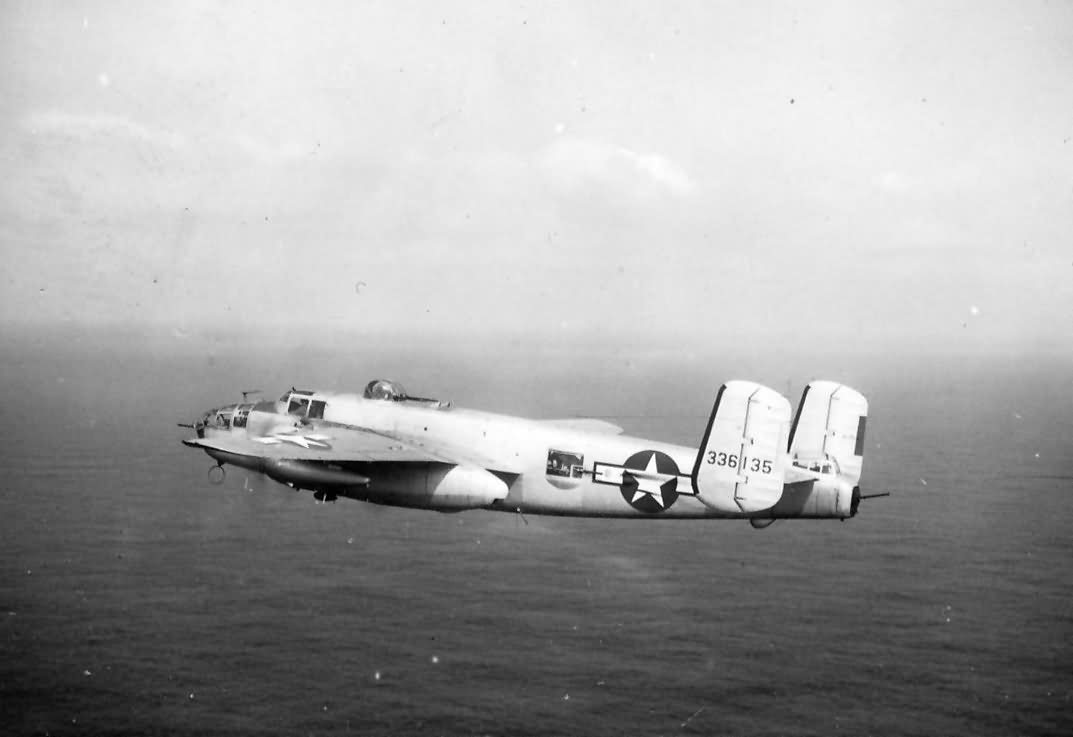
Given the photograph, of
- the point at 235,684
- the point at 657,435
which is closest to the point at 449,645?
the point at 235,684

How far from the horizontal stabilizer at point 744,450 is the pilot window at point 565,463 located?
5.94 metres

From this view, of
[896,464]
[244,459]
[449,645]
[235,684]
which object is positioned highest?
[896,464]

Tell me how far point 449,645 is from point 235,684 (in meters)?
20.1

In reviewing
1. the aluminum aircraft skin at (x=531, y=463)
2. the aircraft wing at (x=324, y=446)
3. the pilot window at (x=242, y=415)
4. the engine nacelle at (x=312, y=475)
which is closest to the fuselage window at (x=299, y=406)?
the aircraft wing at (x=324, y=446)

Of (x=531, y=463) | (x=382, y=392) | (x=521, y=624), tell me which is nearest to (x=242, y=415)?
(x=382, y=392)

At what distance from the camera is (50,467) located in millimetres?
148625

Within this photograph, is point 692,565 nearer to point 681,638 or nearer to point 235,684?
point 681,638

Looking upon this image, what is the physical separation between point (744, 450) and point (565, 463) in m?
8.02

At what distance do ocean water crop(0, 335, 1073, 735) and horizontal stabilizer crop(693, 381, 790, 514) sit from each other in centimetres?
4580

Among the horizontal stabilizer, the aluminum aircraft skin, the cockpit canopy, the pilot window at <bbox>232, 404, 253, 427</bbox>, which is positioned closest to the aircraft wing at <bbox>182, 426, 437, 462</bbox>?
the aluminum aircraft skin

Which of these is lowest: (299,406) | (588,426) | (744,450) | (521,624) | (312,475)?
(521,624)

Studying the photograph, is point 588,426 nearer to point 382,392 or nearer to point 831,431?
point 382,392

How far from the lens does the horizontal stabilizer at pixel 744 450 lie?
3027cm

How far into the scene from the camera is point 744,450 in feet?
101
